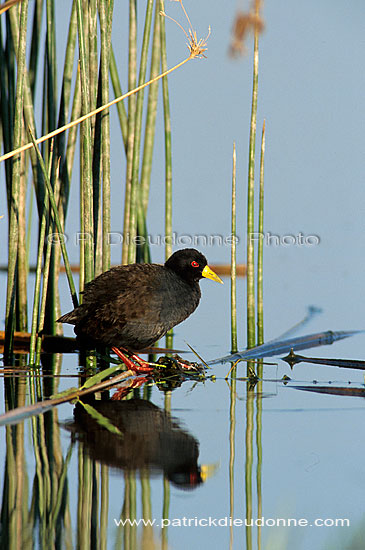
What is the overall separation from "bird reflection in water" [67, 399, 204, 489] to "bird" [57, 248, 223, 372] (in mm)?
828

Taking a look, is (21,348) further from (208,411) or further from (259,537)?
(259,537)

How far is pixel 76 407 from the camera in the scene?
3.96 m

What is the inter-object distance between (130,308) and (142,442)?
4.96ft

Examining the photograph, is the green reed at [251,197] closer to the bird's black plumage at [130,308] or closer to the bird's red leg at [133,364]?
the bird's black plumage at [130,308]

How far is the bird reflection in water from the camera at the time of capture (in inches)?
119

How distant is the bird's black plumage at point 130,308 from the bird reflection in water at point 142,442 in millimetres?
826

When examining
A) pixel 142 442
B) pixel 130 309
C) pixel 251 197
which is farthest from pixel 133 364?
pixel 142 442

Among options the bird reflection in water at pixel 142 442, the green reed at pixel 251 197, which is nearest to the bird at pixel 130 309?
the green reed at pixel 251 197

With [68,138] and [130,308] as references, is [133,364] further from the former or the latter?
[68,138]

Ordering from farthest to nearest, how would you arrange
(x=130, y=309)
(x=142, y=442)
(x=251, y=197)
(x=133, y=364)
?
(x=251, y=197) < (x=133, y=364) < (x=130, y=309) < (x=142, y=442)

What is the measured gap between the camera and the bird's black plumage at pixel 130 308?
478 cm

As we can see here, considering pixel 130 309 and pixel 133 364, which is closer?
pixel 130 309

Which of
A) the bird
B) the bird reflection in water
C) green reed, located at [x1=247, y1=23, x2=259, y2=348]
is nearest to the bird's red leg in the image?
the bird

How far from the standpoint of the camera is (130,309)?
15.6 feet
